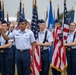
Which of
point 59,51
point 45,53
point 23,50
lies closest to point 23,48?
point 23,50

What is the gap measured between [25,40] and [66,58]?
6.67 ft

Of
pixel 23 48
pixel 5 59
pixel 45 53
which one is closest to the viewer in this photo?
pixel 23 48

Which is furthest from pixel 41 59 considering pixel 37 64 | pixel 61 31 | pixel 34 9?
pixel 34 9

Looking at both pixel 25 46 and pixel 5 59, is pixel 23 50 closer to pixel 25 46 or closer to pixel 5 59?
pixel 25 46

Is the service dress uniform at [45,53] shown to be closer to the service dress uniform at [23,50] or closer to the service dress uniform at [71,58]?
the service dress uniform at [71,58]

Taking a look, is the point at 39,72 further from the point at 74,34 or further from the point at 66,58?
the point at 74,34

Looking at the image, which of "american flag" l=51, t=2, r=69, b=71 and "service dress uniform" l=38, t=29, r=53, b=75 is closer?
"service dress uniform" l=38, t=29, r=53, b=75

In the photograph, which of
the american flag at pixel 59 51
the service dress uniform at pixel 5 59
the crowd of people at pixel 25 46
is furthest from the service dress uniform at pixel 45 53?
the service dress uniform at pixel 5 59

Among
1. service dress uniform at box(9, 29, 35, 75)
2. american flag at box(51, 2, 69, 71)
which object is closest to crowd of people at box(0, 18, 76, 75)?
service dress uniform at box(9, 29, 35, 75)

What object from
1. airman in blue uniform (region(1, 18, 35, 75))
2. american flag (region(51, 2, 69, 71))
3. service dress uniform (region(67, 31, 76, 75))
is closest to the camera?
airman in blue uniform (region(1, 18, 35, 75))

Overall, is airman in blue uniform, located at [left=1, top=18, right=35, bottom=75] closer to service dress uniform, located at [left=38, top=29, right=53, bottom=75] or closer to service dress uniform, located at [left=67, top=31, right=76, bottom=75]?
service dress uniform, located at [left=38, top=29, right=53, bottom=75]

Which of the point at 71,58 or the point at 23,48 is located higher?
the point at 23,48

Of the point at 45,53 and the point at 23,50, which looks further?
the point at 45,53

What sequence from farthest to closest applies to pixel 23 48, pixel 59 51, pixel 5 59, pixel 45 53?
pixel 59 51
pixel 45 53
pixel 5 59
pixel 23 48
